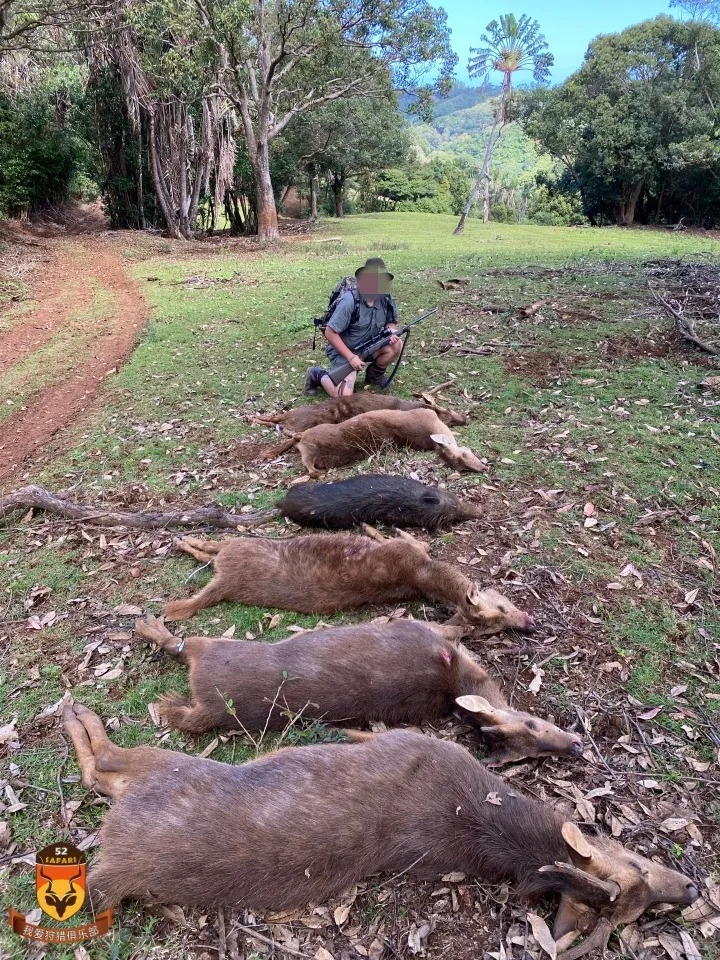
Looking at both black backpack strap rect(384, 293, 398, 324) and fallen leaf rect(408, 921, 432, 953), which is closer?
fallen leaf rect(408, 921, 432, 953)

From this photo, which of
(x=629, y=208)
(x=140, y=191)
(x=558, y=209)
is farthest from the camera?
(x=558, y=209)

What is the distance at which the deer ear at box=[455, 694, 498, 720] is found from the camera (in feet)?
10.4

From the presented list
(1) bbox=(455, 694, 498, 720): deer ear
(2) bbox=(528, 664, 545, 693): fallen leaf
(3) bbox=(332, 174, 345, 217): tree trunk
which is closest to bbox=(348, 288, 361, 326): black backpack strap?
(2) bbox=(528, 664, 545, 693): fallen leaf

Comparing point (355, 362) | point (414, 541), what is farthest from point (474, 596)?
point (355, 362)

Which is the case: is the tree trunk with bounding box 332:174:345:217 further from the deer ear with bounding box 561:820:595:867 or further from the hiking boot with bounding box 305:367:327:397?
the deer ear with bounding box 561:820:595:867

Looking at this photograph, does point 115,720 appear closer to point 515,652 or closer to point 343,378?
point 515,652

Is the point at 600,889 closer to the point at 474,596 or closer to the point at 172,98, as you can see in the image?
the point at 474,596

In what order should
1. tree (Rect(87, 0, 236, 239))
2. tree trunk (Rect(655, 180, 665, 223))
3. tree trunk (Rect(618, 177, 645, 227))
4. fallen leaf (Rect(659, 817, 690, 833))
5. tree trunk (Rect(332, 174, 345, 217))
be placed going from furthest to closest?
tree trunk (Rect(332, 174, 345, 217)) → tree trunk (Rect(618, 177, 645, 227)) → tree trunk (Rect(655, 180, 665, 223)) → tree (Rect(87, 0, 236, 239)) → fallen leaf (Rect(659, 817, 690, 833))

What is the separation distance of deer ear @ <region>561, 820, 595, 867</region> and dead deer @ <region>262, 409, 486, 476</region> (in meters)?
3.80

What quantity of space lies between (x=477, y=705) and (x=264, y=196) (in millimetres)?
21040

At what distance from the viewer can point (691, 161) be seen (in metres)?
24.6

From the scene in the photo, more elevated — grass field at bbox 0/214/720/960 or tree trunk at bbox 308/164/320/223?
tree trunk at bbox 308/164/320/223

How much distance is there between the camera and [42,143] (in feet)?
74.7

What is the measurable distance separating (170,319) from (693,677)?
430 inches
